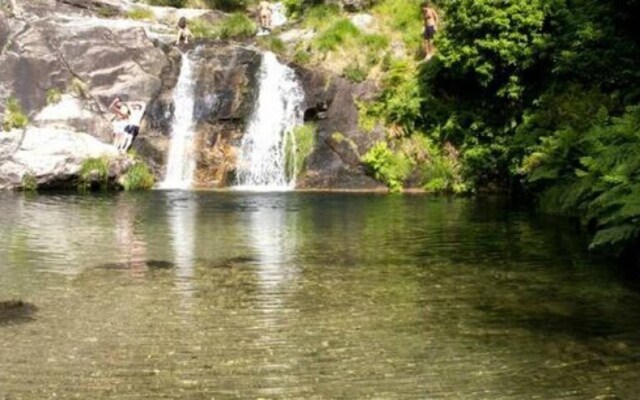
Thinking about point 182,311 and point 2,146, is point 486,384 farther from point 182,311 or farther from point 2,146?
point 2,146

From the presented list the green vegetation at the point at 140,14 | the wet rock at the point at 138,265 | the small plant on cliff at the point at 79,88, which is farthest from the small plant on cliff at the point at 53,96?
the wet rock at the point at 138,265

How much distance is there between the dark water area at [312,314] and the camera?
23.2ft

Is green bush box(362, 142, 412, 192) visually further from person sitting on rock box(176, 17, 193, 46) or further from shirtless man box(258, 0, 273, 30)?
shirtless man box(258, 0, 273, 30)

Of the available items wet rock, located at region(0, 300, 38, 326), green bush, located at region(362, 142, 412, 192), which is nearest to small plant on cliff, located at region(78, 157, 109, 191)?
green bush, located at region(362, 142, 412, 192)

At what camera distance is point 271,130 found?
3152cm

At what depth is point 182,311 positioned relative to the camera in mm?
9531

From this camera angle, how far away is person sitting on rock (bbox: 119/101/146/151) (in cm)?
3100

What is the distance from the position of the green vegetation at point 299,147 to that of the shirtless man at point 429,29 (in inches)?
211

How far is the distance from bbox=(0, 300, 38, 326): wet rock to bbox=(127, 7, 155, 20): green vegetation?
30.0m

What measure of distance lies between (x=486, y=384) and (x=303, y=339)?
2.07 meters

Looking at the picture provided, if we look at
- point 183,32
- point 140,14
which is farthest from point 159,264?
point 140,14

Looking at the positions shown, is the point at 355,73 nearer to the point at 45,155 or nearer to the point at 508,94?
the point at 508,94

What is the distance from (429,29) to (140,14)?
46.2 ft

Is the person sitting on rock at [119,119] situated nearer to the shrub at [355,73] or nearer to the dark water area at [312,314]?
the shrub at [355,73]
